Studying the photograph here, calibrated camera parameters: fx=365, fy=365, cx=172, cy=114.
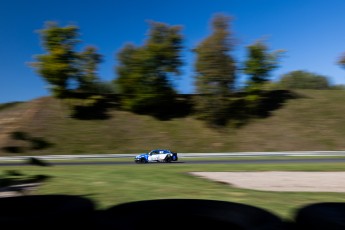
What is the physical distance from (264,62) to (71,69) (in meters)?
25.7

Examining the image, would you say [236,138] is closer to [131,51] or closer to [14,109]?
[131,51]

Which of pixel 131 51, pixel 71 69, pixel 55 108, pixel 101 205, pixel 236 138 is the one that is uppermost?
pixel 131 51

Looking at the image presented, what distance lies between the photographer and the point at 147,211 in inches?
130

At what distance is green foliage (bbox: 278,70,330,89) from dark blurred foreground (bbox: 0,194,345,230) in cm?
9484

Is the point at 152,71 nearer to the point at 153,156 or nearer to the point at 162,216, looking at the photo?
the point at 153,156

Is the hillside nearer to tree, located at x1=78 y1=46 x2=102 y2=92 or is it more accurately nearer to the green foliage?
tree, located at x1=78 y1=46 x2=102 y2=92

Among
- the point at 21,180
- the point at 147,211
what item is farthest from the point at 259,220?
the point at 21,180

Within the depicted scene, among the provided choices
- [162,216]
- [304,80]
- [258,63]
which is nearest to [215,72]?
[258,63]

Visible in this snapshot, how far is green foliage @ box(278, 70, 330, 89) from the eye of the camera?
310 ft

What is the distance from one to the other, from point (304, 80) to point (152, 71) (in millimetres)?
59307

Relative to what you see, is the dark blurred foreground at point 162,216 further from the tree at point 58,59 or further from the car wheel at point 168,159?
the tree at point 58,59

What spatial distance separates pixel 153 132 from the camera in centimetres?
4522

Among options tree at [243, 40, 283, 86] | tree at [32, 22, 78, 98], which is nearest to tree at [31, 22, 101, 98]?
tree at [32, 22, 78, 98]

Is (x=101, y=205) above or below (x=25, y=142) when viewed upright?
below
